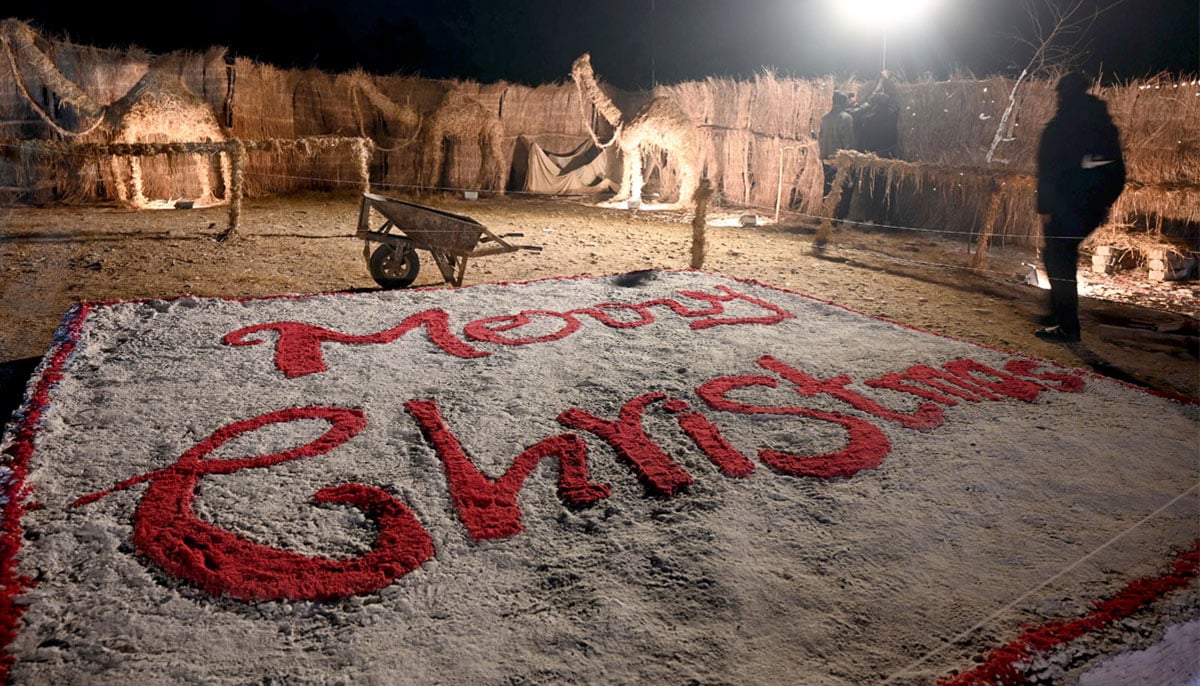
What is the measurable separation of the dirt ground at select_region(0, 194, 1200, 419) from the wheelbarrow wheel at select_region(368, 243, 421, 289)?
0.41 meters

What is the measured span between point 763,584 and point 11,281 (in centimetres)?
664

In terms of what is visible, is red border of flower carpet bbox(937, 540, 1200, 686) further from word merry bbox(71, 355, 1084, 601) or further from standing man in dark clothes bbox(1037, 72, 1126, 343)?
standing man in dark clothes bbox(1037, 72, 1126, 343)

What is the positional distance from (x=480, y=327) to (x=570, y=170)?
1091cm

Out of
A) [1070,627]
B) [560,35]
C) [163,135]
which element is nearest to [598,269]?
[1070,627]

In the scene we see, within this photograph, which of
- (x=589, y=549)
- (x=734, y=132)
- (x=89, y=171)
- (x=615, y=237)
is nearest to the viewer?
(x=589, y=549)

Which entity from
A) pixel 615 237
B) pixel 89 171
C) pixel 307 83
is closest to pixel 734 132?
pixel 615 237

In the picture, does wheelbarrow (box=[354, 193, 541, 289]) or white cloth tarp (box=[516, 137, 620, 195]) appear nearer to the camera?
wheelbarrow (box=[354, 193, 541, 289])

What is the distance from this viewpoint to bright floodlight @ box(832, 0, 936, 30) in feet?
42.0

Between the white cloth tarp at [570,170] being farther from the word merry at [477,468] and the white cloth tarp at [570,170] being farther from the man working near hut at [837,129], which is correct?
the word merry at [477,468]

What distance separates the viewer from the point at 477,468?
106 inches

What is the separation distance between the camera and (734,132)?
1301 centimetres

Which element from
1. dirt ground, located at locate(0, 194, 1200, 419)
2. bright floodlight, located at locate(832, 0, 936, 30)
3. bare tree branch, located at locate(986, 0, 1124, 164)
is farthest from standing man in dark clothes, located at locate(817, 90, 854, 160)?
bright floodlight, located at locate(832, 0, 936, 30)

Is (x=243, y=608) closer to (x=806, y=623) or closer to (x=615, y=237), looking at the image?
(x=806, y=623)

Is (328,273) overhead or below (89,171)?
below
